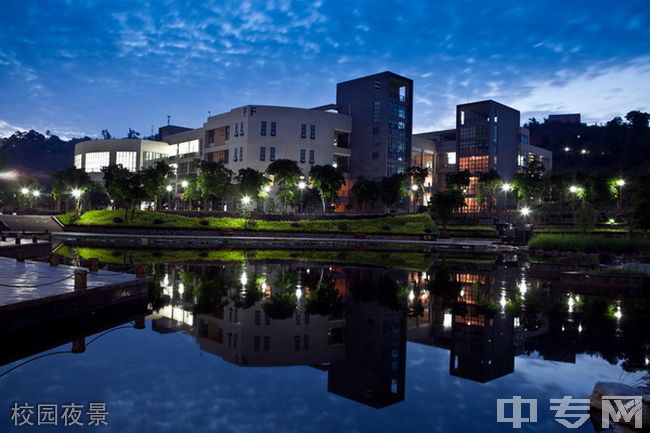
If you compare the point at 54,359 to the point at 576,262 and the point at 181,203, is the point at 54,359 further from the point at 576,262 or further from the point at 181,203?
the point at 181,203

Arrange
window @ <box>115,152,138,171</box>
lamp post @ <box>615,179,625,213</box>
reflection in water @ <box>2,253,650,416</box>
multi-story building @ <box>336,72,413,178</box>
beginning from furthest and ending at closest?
window @ <box>115,152,138,171</box>
multi-story building @ <box>336,72,413,178</box>
lamp post @ <box>615,179,625,213</box>
reflection in water @ <box>2,253,650,416</box>

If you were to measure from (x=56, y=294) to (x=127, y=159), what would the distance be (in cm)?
9877

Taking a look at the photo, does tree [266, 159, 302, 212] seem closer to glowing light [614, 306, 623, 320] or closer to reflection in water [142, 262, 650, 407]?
reflection in water [142, 262, 650, 407]

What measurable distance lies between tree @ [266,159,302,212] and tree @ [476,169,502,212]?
32.4 m

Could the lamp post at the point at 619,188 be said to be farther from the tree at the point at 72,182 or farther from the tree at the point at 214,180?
the tree at the point at 72,182

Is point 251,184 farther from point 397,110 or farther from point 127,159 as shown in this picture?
point 127,159

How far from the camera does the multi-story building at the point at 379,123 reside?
299 ft

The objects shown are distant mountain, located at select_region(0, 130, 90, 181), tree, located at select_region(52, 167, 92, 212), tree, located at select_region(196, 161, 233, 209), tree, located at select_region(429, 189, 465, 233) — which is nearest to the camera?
tree, located at select_region(429, 189, 465, 233)

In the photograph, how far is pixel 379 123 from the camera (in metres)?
91.2

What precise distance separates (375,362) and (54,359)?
662 cm

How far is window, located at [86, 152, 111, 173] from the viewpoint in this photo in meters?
107

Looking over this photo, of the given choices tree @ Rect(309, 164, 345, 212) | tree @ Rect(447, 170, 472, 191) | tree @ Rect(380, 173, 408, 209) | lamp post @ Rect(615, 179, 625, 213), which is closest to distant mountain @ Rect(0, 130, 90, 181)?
tree @ Rect(309, 164, 345, 212)

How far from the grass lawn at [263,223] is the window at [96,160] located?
41.9 meters

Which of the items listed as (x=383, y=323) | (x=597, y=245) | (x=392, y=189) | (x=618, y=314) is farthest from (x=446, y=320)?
(x=392, y=189)
